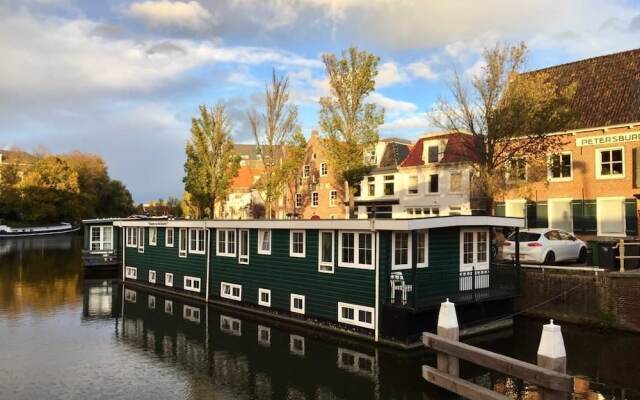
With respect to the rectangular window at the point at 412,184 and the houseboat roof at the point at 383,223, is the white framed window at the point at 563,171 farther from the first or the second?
the houseboat roof at the point at 383,223

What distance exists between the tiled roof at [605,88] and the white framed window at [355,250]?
62.4ft

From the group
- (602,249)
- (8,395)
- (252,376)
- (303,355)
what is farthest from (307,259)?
(602,249)

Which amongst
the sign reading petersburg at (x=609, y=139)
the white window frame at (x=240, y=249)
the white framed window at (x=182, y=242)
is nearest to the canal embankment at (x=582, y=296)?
the white window frame at (x=240, y=249)

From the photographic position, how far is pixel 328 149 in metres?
38.2

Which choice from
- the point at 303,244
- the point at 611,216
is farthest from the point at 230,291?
the point at 611,216

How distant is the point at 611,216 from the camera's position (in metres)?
30.0

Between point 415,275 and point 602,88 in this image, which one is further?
point 602,88

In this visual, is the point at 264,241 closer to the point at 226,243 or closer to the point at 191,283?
the point at 226,243

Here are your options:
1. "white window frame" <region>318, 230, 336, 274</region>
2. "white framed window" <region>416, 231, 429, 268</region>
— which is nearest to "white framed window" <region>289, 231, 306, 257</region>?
"white window frame" <region>318, 230, 336, 274</region>

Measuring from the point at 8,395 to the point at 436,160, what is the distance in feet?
113

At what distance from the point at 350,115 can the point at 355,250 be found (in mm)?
21487

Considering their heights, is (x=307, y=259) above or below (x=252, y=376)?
above

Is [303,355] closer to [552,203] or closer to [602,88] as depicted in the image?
[552,203]

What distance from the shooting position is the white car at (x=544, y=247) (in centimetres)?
2261
